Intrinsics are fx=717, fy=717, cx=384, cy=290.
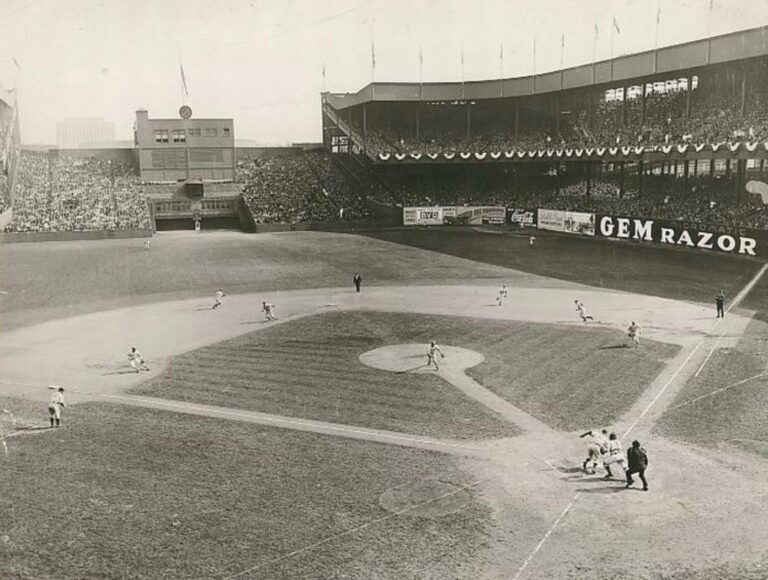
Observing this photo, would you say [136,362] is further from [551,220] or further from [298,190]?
[298,190]

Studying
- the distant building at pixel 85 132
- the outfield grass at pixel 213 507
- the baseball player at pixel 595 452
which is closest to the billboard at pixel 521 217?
the outfield grass at pixel 213 507

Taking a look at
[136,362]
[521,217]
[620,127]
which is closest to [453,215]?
[521,217]

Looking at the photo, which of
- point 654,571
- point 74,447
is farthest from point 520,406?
point 74,447

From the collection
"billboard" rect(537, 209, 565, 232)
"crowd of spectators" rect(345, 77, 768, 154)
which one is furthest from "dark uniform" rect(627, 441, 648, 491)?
"billboard" rect(537, 209, 565, 232)

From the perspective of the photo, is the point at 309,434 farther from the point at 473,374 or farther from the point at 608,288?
the point at 608,288

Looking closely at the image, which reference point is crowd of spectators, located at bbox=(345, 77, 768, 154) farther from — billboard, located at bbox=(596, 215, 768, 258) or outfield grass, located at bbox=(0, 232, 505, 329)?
outfield grass, located at bbox=(0, 232, 505, 329)

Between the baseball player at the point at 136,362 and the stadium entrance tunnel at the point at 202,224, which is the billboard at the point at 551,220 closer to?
the stadium entrance tunnel at the point at 202,224
